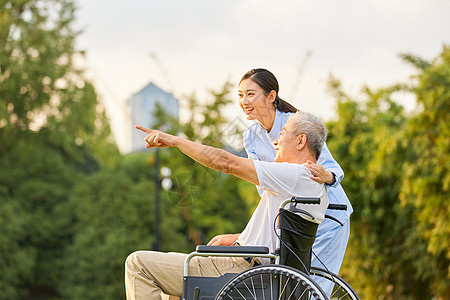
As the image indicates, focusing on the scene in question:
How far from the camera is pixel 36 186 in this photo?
22594 mm

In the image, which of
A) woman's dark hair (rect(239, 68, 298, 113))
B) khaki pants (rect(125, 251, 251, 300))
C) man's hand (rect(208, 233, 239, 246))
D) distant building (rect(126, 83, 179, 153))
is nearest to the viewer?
khaki pants (rect(125, 251, 251, 300))

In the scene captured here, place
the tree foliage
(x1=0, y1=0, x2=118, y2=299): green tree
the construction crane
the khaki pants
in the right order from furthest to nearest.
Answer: the construction crane
(x1=0, y1=0, x2=118, y2=299): green tree
the tree foliage
the khaki pants

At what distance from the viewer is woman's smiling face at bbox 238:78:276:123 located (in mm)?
3730

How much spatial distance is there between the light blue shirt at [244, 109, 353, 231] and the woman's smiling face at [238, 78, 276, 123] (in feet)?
0.31

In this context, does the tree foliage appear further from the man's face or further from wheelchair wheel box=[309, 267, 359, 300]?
the man's face

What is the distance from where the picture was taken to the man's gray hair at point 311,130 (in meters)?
3.25

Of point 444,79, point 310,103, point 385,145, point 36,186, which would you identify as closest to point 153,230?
point 36,186

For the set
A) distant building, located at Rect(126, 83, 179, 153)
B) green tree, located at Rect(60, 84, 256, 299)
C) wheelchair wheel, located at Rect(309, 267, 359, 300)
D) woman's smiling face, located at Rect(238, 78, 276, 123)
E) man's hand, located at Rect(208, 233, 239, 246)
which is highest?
distant building, located at Rect(126, 83, 179, 153)

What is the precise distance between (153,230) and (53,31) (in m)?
6.88

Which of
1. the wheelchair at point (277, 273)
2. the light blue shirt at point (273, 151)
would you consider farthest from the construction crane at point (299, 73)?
the wheelchair at point (277, 273)

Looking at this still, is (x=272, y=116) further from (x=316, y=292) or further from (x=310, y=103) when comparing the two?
(x=310, y=103)

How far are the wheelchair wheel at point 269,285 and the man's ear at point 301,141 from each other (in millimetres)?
622

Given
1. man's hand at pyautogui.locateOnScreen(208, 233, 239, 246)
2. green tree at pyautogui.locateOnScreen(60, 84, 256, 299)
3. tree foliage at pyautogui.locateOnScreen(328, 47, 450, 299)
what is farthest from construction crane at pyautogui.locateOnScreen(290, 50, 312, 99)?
man's hand at pyautogui.locateOnScreen(208, 233, 239, 246)

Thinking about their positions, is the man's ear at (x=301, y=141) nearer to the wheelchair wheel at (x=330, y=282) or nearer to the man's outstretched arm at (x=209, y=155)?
the man's outstretched arm at (x=209, y=155)
